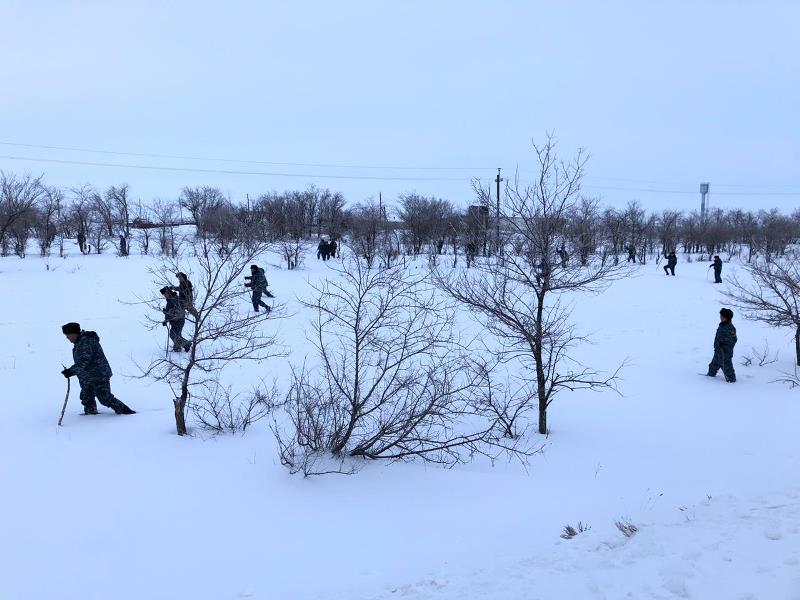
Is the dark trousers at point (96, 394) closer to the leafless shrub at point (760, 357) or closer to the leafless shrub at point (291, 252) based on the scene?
the leafless shrub at point (760, 357)

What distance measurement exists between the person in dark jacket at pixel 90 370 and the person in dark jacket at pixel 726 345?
35.8 ft

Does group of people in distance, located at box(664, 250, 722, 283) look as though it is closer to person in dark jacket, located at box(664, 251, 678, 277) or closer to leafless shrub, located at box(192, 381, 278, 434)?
person in dark jacket, located at box(664, 251, 678, 277)

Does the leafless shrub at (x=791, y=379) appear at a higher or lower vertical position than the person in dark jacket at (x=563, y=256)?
lower

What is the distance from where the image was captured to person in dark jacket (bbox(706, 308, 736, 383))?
36.9 ft

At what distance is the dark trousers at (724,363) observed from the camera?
37.1 feet

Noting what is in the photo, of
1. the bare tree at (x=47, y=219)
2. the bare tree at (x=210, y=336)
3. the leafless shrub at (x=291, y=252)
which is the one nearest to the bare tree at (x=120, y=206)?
the bare tree at (x=47, y=219)

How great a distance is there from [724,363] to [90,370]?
37.4 ft

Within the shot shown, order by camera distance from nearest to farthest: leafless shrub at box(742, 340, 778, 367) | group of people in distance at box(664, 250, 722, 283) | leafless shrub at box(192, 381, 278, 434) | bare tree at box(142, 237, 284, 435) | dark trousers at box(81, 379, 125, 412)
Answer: bare tree at box(142, 237, 284, 435) → leafless shrub at box(192, 381, 278, 434) → dark trousers at box(81, 379, 125, 412) → leafless shrub at box(742, 340, 778, 367) → group of people in distance at box(664, 250, 722, 283)

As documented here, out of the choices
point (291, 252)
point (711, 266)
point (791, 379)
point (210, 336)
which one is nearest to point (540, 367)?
point (210, 336)

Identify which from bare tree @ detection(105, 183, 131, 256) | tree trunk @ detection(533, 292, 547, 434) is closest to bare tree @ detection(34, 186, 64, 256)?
bare tree @ detection(105, 183, 131, 256)

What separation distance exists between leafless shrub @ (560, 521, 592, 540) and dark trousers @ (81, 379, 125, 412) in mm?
6366

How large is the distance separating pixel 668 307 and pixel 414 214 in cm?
2038

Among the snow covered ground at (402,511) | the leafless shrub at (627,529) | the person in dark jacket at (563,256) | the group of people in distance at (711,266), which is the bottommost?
the snow covered ground at (402,511)

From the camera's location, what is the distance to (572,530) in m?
5.09
